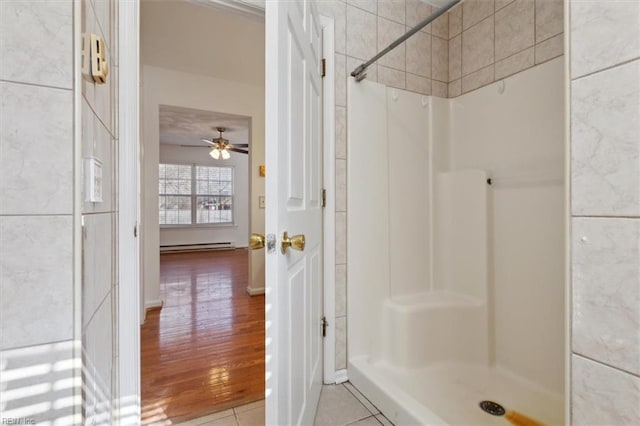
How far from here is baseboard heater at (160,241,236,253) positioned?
666cm

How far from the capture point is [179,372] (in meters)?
1.89

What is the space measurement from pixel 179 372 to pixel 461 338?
5.62 ft

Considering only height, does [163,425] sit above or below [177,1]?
below

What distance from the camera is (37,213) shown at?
616 mm

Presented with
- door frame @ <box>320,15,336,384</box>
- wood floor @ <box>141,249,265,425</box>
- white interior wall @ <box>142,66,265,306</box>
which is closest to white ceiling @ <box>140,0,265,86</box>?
white interior wall @ <box>142,66,265,306</box>

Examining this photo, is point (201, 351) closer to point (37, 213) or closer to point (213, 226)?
point (37, 213)

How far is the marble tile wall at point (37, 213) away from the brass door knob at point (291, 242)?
0.51m

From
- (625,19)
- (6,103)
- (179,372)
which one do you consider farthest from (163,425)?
(625,19)

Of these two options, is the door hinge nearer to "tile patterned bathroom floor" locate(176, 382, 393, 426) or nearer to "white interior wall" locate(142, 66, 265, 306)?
"tile patterned bathroom floor" locate(176, 382, 393, 426)

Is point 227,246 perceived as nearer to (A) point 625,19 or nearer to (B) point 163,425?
(B) point 163,425

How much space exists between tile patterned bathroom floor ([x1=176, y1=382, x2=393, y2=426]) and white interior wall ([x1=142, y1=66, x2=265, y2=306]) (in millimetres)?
1924

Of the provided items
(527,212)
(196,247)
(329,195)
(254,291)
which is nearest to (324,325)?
(329,195)

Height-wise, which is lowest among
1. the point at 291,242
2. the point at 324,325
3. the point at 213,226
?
the point at 324,325

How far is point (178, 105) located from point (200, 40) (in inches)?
30.9
